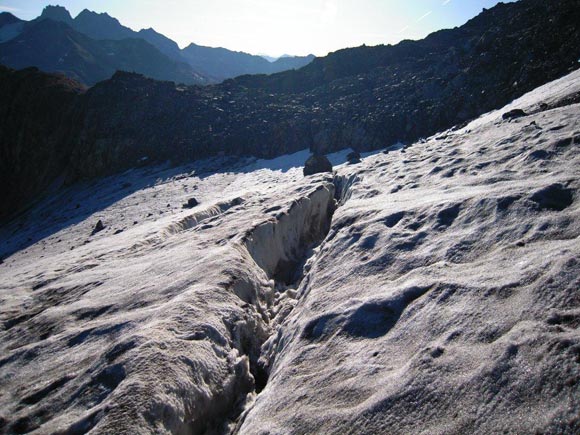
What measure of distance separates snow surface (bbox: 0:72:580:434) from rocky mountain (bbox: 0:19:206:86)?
83.4 meters

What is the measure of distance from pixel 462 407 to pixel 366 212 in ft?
15.3

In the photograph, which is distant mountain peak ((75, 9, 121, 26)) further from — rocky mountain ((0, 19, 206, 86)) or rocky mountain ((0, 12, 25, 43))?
rocky mountain ((0, 19, 206, 86))

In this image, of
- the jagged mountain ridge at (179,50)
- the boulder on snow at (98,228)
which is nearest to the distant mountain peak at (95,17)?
the jagged mountain ridge at (179,50)

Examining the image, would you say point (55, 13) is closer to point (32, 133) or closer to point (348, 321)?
point (32, 133)

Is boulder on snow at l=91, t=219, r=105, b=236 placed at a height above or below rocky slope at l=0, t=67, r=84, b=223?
below

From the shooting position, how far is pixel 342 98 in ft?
100

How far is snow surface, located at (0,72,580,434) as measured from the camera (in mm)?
2469

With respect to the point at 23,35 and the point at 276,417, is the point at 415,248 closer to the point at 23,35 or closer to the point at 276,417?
the point at 276,417

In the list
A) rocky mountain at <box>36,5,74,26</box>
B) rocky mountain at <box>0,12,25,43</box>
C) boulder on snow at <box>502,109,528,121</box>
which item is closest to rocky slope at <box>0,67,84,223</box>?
boulder on snow at <box>502,109,528,121</box>

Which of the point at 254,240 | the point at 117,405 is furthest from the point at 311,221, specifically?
the point at 117,405

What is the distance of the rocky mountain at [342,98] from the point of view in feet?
61.5

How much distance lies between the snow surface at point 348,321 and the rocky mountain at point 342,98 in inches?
507

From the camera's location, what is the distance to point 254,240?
7.51 m

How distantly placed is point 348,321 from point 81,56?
9668cm
